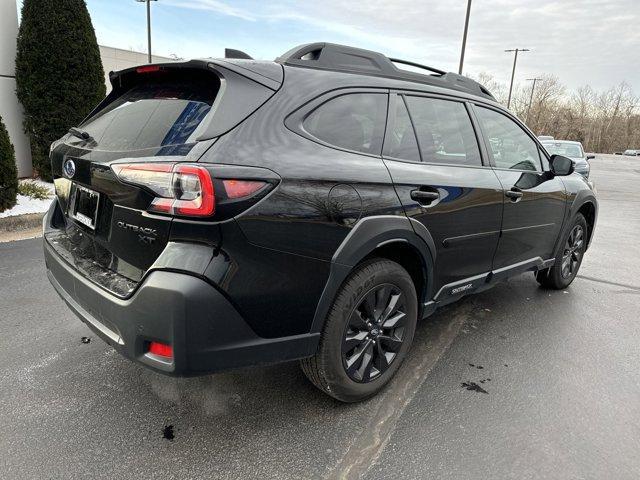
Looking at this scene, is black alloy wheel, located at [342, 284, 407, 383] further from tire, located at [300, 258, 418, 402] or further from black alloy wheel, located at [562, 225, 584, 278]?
black alloy wheel, located at [562, 225, 584, 278]

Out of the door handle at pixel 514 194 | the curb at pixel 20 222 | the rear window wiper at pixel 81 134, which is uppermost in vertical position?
the rear window wiper at pixel 81 134

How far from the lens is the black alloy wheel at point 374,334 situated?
2422 mm

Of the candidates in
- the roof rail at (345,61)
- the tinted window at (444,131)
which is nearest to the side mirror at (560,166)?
the tinted window at (444,131)

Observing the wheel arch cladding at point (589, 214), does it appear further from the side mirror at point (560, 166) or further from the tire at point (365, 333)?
the tire at point (365, 333)

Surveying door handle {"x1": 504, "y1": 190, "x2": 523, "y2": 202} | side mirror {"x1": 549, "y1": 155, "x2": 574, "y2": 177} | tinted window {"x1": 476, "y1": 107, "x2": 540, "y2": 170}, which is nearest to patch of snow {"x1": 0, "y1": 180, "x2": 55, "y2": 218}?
tinted window {"x1": 476, "y1": 107, "x2": 540, "y2": 170}

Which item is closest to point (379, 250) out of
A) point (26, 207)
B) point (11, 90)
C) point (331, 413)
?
point (331, 413)

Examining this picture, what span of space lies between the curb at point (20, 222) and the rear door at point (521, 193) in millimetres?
5959

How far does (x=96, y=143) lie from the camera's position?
2.38 m

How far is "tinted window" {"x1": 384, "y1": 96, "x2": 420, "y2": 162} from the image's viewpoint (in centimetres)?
256

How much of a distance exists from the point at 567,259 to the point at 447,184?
253cm

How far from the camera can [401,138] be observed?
2637mm

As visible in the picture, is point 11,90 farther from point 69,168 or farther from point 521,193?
point 521,193

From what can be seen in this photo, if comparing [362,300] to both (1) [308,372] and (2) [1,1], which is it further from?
(2) [1,1]

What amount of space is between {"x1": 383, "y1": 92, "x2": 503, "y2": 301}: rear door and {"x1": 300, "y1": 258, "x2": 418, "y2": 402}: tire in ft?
1.14
